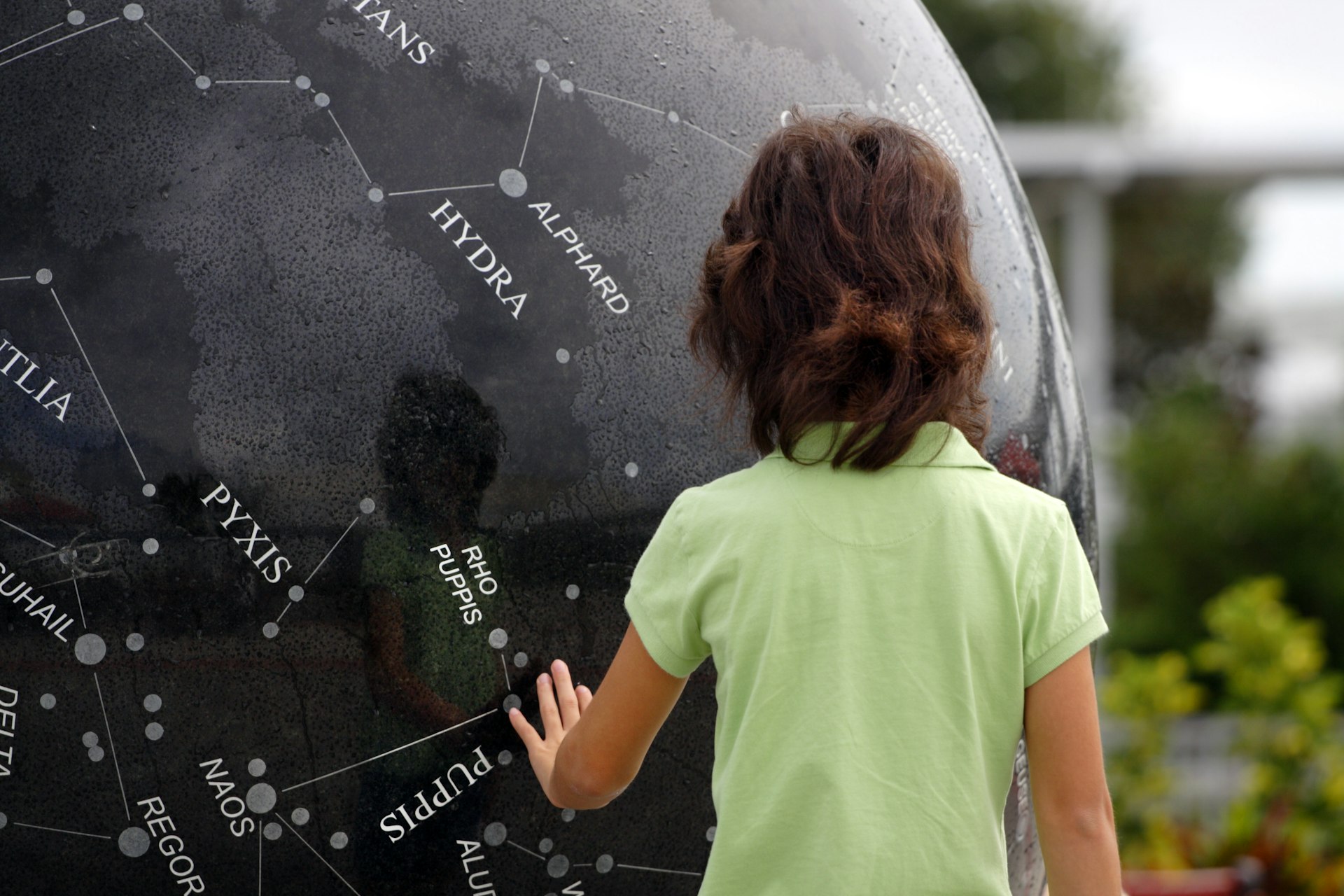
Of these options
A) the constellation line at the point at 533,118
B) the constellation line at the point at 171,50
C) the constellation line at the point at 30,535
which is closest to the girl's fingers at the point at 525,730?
the constellation line at the point at 30,535

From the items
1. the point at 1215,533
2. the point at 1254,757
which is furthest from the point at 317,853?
the point at 1215,533

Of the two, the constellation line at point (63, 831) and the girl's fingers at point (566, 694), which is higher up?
the girl's fingers at point (566, 694)

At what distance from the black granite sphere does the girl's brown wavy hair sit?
323 millimetres

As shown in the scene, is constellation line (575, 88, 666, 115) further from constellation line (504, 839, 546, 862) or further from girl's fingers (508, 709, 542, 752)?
constellation line (504, 839, 546, 862)

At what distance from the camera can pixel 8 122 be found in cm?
168

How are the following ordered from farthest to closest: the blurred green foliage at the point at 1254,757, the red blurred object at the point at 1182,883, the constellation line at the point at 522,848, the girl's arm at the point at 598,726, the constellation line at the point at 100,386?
the blurred green foliage at the point at 1254,757
the red blurred object at the point at 1182,883
the constellation line at the point at 522,848
the constellation line at the point at 100,386
the girl's arm at the point at 598,726

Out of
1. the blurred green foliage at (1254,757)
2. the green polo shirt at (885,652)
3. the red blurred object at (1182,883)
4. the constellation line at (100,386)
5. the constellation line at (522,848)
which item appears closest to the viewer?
the green polo shirt at (885,652)

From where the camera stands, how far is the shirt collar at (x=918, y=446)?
1.36 meters

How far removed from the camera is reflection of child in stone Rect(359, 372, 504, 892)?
160 centimetres

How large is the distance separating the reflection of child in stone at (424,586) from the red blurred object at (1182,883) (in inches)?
110

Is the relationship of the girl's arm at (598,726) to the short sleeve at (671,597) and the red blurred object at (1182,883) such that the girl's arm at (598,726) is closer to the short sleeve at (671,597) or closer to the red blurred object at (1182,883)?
the short sleeve at (671,597)

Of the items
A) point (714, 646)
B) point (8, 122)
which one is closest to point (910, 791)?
point (714, 646)

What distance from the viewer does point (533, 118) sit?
172 centimetres

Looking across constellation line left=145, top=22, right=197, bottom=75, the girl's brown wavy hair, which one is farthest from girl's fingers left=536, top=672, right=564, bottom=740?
constellation line left=145, top=22, right=197, bottom=75
